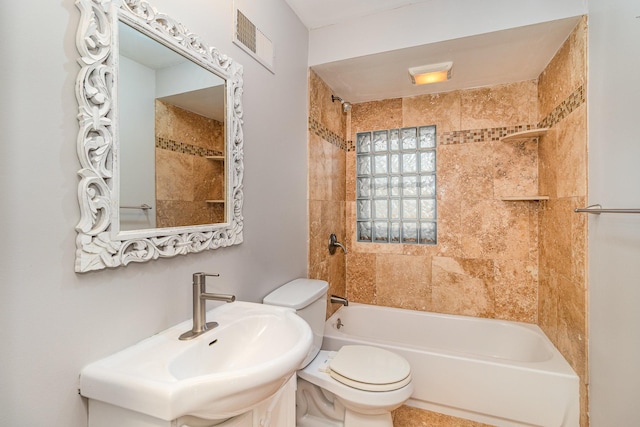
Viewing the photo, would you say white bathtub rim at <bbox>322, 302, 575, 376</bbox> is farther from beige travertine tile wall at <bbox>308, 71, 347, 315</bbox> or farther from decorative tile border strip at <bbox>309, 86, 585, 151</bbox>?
decorative tile border strip at <bbox>309, 86, 585, 151</bbox>

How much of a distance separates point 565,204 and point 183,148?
2122 millimetres

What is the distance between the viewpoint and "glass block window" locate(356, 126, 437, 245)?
2.56 meters

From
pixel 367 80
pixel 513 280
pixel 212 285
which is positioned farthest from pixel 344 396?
pixel 367 80

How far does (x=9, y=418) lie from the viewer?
65 centimetres

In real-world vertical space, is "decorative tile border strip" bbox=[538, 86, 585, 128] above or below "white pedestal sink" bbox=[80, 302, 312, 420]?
above

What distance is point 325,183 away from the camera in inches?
92.3

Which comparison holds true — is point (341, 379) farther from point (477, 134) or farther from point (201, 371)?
point (477, 134)

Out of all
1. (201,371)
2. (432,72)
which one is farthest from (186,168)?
(432,72)

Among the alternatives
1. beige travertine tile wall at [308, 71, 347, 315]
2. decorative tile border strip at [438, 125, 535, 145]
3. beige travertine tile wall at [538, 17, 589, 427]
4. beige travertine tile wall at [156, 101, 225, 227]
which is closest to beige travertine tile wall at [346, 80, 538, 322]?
decorative tile border strip at [438, 125, 535, 145]

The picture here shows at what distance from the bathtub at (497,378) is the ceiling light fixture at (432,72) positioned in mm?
1826

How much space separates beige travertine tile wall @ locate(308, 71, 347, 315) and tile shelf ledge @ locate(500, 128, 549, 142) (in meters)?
1.33

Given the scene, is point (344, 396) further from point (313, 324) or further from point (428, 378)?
point (428, 378)

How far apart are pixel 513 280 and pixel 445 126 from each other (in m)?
1.36

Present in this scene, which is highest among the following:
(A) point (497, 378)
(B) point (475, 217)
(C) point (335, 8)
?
(C) point (335, 8)
